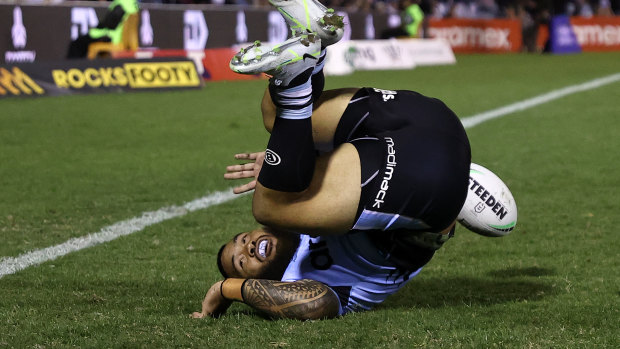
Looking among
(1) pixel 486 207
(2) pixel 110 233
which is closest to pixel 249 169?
(1) pixel 486 207

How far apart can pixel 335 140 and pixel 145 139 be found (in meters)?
6.48

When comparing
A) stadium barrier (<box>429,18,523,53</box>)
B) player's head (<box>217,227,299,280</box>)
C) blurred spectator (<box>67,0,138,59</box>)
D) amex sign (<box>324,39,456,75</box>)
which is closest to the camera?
player's head (<box>217,227,299,280</box>)

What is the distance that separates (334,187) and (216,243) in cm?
201

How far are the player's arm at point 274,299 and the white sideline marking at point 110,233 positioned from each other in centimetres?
140

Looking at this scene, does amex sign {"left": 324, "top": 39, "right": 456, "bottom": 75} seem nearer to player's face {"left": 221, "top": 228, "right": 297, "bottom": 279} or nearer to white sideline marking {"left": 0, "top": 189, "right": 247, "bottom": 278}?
white sideline marking {"left": 0, "top": 189, "right": 247, "bottom": 278}

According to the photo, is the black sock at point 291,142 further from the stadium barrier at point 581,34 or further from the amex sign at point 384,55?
the stadium barrier at point 581,34

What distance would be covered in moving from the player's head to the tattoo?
287 millimetres

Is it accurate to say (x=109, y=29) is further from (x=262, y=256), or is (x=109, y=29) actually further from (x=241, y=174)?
(x=262, y=256)

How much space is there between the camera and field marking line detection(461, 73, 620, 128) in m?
12.5

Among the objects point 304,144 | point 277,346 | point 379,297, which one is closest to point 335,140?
point 304,144

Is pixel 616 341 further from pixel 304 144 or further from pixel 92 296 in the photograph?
pixel 92 296

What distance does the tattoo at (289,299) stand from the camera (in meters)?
4.32

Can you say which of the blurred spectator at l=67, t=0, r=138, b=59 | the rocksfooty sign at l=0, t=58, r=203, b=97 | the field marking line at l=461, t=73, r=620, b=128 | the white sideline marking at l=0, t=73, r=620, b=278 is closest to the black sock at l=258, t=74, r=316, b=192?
the white sideline marking at l=0, t=73, r=620, b=278

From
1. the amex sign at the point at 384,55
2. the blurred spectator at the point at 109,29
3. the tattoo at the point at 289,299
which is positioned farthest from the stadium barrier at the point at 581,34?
the tattoo at the point at 289,299
